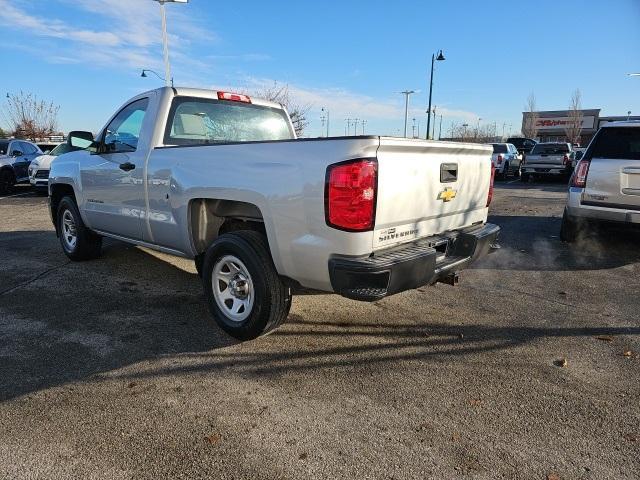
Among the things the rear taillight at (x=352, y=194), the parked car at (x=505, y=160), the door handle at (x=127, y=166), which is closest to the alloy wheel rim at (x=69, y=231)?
the door handle at (x=127, y=166)

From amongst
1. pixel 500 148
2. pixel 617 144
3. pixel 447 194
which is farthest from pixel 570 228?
pixel 500 148

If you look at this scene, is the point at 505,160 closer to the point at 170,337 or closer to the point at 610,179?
the point at 610,179

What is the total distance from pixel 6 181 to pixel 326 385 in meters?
15.8

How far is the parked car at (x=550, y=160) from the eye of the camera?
1903cm

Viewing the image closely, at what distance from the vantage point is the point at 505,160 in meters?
21.7

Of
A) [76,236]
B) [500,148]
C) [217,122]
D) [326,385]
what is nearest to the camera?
[326,385]

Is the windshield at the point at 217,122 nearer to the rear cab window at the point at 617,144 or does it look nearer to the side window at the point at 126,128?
the side window at the point at 126,128

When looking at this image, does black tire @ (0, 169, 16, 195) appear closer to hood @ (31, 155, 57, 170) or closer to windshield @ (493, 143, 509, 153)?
hood @ (31, 155, 57, 170)

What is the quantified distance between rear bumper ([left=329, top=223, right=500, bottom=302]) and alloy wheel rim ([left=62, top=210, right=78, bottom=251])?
4.64 m

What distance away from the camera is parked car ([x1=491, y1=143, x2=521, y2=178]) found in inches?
842

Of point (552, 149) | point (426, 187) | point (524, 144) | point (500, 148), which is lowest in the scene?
point (426, 187)

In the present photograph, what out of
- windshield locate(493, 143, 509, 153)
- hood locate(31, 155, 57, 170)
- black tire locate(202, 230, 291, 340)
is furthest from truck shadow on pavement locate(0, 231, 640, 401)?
windshield locate(493, 143, 509, 153)

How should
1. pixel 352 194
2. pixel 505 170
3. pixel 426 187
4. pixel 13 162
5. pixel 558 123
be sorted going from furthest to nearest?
pixel 558 123
pixel 505 170
pixel 13 162
pixel 426 187
pixel 352 194

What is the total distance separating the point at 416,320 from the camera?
4.28 m
